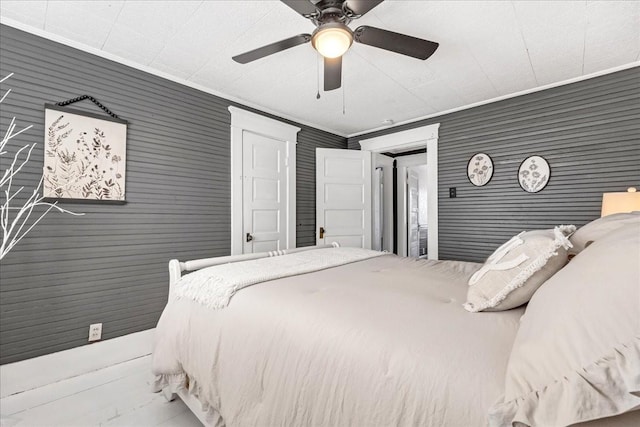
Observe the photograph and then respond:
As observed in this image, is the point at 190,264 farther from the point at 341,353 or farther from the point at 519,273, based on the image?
the point at 519,273

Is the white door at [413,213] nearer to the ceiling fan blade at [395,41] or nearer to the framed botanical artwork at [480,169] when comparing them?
the framed botanical artwork at [480,169]

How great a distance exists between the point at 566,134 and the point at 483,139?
0.75 meters

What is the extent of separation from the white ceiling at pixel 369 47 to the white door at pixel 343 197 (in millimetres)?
1071

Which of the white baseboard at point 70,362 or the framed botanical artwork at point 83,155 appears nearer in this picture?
Answer: the white baseboard at point 70,362

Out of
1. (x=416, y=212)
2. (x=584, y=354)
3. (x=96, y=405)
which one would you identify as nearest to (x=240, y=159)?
(x=96, y=405)

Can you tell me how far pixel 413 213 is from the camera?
5547mm

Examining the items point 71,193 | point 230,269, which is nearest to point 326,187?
point 230,269

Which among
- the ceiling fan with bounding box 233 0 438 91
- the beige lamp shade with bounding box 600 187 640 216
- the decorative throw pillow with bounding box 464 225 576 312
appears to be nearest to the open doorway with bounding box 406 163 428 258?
the beige lamp shade with bounding box 600 187 640 216

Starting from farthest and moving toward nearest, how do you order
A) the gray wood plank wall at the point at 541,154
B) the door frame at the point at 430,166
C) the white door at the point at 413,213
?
the white door at the point at 413,213, the door frame at the point at 430,166, the gray wood plank wall at the point at 541,154

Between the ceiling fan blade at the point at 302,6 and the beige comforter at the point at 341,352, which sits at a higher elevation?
the ceiling fan blade at the point at 302,6

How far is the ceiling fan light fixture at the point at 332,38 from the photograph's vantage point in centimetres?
156

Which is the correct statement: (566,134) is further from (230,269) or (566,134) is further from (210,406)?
(210,406)

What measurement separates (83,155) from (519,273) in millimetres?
2970

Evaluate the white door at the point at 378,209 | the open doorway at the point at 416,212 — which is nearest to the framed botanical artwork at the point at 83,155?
the white door at the point at 378,209
